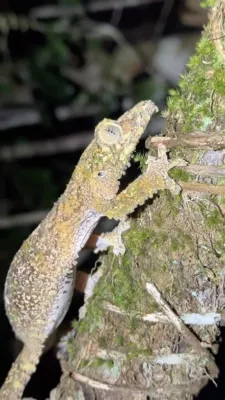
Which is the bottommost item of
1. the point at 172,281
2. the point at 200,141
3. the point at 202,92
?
the point at 172,281

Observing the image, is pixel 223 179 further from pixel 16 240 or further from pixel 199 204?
pixel 16 240

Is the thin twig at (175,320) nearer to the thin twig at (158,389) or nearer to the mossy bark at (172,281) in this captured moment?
the mossy bark at (172,281)

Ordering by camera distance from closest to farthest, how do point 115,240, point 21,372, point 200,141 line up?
1. point 200,141
2. point 115,240
3. point 21,372

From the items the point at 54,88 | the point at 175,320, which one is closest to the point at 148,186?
the point at 175,320

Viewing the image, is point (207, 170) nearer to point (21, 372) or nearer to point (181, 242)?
point (181, 242)

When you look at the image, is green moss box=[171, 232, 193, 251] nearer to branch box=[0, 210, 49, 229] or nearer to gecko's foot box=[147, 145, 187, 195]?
gecko's foot box=[147, 145, 187, 195]

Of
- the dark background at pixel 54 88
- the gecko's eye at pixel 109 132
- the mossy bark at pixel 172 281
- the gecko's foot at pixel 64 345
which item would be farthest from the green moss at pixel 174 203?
the dark background at pixel 54 88

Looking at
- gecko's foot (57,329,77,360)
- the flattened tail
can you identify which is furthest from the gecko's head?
the flattened tail
